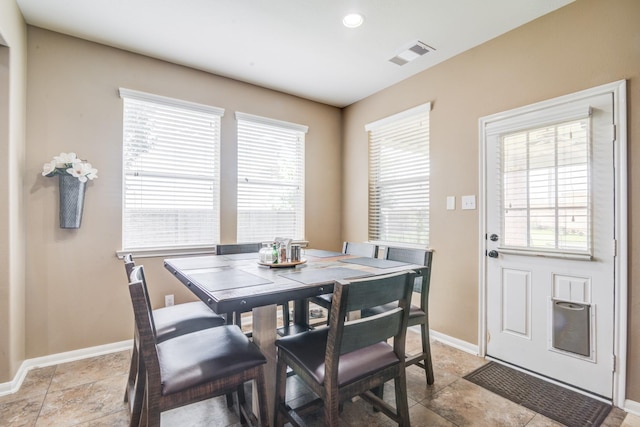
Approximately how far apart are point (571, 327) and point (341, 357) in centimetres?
179

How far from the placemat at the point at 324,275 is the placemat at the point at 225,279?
18 centimetres

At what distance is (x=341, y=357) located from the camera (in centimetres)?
146

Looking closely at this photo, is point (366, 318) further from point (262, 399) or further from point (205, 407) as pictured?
point (205, 407)

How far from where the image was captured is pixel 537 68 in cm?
A: 233

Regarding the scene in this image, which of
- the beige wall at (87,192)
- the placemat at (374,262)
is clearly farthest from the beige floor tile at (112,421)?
the placemat at (374,262)

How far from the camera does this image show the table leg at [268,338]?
63.7 inches

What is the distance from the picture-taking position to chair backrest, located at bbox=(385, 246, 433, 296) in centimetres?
216

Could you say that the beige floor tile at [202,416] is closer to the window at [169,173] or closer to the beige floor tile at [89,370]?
the beige floor tile at [89,370]

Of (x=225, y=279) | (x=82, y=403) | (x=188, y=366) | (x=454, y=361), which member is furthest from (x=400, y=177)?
(x=82, y=403)

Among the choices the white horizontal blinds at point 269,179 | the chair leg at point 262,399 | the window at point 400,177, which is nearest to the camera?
the chair leg at point 262,399

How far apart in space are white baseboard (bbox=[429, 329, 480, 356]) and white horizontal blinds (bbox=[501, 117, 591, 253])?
97 centimetres

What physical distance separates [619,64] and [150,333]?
3.07 meters

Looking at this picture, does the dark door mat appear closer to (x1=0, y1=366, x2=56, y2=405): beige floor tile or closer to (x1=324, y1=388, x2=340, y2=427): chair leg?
(x1=324, y1=388, x2=340, y2=427): chair leg

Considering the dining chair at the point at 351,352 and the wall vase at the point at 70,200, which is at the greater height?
the wall vase at the point at 70,200
